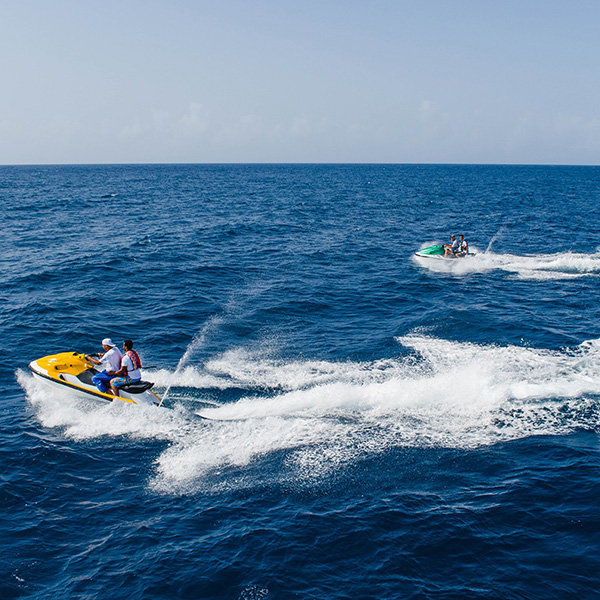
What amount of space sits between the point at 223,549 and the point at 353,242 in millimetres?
39248

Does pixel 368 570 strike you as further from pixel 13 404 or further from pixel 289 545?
pixel 13 404

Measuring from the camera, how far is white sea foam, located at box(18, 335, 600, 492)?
1538cm

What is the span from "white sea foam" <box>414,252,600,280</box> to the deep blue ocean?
1345 mm

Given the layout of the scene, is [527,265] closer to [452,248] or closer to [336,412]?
[452,248]

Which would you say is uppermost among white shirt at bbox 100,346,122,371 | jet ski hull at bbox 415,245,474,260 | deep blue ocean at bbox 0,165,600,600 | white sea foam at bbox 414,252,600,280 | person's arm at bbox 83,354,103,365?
jet ski hull at bbox 415,245,474,260

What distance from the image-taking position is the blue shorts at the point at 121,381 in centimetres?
1792

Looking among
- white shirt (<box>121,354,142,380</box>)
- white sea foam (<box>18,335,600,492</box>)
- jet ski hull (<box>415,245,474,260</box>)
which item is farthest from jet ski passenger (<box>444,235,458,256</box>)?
white shirt (<box>121,354,142,380</box>)

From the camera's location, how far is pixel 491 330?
25.6 m

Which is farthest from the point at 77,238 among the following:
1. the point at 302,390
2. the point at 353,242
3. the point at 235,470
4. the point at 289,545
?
the point at 289,545

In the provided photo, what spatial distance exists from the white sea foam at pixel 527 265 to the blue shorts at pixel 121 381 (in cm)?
2696

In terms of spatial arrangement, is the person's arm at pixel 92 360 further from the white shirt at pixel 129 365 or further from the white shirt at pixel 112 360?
the white shirt at pixel 129 365

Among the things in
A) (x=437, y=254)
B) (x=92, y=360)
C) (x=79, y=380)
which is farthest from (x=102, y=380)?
(x=437, y=254)

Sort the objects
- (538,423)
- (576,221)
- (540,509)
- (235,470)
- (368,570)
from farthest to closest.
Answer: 1. (576,221)
2. (538,423)
3. (235,470)
4. (540,509)
5. (368,570)

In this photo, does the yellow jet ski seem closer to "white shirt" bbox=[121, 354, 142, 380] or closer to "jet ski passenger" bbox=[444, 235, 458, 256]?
"white shirt" bbox=[121, 354, 142, 380]
